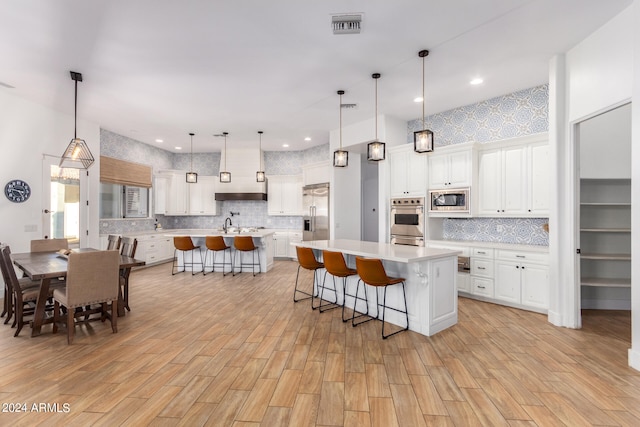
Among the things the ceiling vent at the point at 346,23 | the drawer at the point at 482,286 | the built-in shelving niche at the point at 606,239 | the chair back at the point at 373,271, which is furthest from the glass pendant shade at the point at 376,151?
the built-in shelving niche at the point at 606,239

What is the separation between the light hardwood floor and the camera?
1984mm

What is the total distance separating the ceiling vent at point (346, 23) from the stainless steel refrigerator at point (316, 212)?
4098 millimetres

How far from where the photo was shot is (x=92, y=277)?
3.16 meters

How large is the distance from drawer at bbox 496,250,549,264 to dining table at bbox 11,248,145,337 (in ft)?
16.1

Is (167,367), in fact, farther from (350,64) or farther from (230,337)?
(350,64)

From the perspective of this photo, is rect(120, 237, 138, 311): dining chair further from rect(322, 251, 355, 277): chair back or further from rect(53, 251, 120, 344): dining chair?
rect(322, 251, 355, 277): chair back

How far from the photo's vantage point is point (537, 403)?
2100 millimetres

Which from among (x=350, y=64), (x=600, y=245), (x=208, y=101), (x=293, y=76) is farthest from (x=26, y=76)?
(x=600, y=245)

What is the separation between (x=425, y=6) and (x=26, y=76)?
16.6 ft

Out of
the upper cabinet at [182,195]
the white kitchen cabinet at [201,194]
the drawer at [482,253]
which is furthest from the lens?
the white kitchen cabinet at [201,194]

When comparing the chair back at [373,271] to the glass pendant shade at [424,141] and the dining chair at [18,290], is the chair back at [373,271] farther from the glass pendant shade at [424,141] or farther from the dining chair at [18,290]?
the dining chair at [18,290]

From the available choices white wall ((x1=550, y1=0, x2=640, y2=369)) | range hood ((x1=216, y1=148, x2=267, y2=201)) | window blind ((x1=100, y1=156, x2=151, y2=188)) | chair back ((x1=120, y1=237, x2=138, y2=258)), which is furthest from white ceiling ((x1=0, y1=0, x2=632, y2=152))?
range hood ((x1=216, y1=148, x2=267, y2=201))

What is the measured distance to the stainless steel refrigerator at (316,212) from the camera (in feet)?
22.6

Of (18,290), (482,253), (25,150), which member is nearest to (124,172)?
(25,150)
